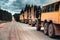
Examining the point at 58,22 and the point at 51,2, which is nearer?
the point at 58,22

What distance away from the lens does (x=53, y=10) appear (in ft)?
53.8

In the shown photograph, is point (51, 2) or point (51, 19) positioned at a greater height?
point (51, 2)

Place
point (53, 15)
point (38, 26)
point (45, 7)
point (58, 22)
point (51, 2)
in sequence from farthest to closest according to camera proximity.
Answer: point (38, 26) → point (45, 7) → point (51, 2) → point (53, 15) → point (58, 22)

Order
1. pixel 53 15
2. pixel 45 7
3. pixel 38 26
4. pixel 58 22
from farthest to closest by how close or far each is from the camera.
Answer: pixel 38 26, pixel 45 7, pixel 53 15, pixel 58 22

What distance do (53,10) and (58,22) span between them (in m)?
1.96

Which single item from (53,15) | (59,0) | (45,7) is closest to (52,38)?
(53,15)

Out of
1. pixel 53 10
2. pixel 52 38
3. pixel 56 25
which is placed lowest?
pixel 52 38

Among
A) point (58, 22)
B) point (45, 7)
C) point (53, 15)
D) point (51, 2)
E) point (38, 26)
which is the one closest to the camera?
point (58, 22)

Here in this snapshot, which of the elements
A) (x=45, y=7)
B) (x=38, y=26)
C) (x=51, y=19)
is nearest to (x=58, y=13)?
(x=51, y=19)

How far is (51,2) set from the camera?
17.1 metres

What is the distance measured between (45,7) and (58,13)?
4974 mm

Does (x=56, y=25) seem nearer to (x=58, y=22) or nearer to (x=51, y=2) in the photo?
(x=58, y=22)

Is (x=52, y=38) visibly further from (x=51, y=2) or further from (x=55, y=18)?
(x=51, y=2)

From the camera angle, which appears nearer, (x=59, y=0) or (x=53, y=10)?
(x=59, y=0)
